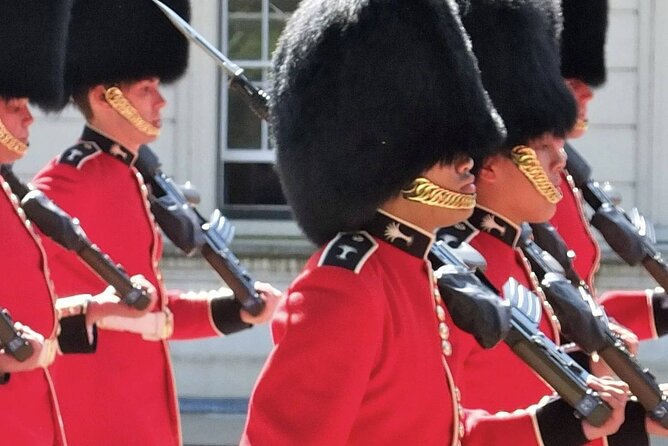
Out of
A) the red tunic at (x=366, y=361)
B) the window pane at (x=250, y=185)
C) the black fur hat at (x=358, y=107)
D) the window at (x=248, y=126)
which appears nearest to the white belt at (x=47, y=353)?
the black fur hat at (x=358, y=107)

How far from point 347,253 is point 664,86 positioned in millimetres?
5658

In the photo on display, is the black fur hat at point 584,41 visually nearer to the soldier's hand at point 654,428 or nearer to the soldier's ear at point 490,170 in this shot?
the soldier's ear at point 490,170

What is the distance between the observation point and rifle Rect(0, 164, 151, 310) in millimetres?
4727

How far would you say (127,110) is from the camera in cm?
523

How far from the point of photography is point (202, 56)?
8922mm

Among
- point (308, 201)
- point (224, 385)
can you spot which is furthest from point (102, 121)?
point (224, 385)

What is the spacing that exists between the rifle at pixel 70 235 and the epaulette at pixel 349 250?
1392 millimetres

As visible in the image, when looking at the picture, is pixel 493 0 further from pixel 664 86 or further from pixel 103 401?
pixel 664 86

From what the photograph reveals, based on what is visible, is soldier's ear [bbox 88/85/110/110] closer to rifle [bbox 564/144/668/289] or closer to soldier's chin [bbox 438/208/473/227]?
rifle [bbox 564/144/668/289]

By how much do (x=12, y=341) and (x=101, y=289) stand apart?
1.01 meters

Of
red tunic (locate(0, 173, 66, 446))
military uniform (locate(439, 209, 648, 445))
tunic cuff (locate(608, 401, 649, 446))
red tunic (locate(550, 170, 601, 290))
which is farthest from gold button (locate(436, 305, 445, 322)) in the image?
red tunic (locate(550, 170, 601, 290))

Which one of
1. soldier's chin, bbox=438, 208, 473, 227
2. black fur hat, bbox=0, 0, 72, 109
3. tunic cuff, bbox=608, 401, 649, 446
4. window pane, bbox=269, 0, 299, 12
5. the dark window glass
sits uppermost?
black fur hat, bbox=0, 0, 72, 109

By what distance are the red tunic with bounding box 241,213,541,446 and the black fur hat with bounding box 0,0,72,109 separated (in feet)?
4.48

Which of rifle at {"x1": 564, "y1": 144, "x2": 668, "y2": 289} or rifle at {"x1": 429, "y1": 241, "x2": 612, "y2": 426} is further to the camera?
rifle at {"x1": 564, "y1": 144, "x2": 668, "y2": 289}
